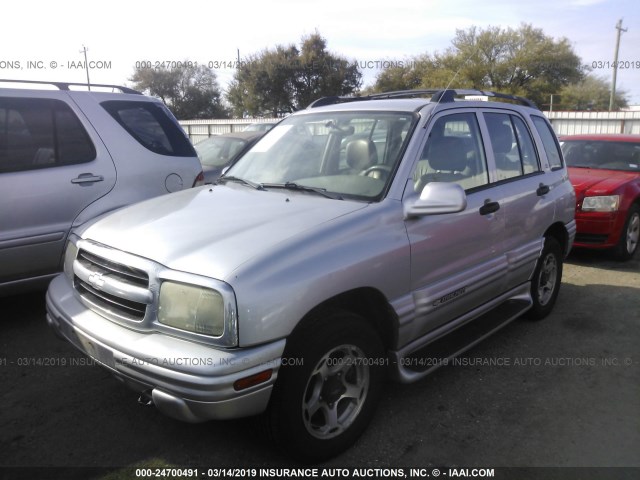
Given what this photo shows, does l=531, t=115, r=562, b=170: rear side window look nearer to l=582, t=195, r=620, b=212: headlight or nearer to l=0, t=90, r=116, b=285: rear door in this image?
l=582, t=195, r=620, b=212: headlight

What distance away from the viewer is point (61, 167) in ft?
14.4

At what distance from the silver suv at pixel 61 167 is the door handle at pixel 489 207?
3.02 meters

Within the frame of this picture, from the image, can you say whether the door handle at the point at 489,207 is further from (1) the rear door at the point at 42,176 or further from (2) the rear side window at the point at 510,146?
(1) the rear door at the point at 42,176

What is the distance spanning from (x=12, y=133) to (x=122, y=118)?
3.19ft

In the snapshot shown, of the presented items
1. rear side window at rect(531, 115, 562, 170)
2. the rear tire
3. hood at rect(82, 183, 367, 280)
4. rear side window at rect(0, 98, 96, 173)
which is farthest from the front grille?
the rear tire

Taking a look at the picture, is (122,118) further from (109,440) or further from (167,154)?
(109,440)

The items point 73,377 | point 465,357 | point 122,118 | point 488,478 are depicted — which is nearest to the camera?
point 488,478

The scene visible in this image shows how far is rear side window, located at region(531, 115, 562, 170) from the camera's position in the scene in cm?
475

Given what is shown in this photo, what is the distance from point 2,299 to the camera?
203 inches

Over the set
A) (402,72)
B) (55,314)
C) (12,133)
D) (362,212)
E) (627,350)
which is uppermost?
(402,72)

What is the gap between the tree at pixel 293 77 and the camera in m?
40.8

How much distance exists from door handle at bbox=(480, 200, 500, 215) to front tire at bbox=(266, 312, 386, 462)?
1291 mm

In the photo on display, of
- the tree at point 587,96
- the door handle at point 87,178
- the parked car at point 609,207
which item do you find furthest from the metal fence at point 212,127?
the tree at point 587,96

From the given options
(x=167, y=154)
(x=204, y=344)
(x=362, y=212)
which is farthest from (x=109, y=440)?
(x=167, y=154)
